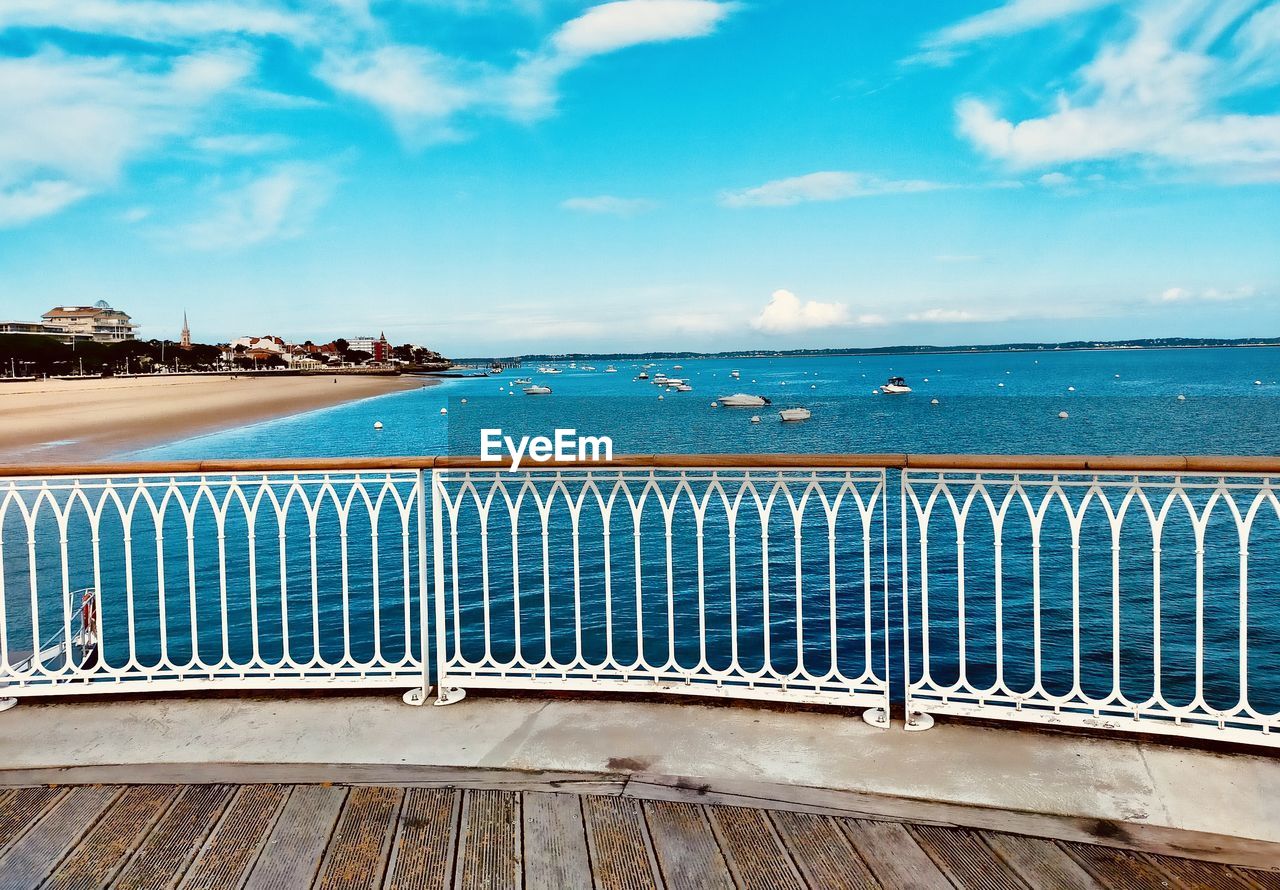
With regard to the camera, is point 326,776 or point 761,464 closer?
point 326,776

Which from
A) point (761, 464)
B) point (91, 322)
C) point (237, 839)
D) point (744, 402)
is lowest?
point (744, 402)

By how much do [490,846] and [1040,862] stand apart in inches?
62.7

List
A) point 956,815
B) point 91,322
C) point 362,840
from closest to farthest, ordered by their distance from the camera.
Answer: point 362,840, point 956,815, point 91,322

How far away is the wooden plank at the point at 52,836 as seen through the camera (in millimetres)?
2365

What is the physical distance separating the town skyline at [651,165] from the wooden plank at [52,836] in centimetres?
1522

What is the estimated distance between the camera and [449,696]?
→ 12.3 feet

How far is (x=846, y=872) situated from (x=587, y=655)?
904 centimetres

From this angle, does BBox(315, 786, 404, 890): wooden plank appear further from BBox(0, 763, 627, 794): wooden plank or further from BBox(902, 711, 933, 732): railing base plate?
BBox(902, 711, 933, 732): railing base plate

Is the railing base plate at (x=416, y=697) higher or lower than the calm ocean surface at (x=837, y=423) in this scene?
higher

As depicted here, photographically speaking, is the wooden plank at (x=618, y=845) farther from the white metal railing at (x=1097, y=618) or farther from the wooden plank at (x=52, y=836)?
the wooden plank at (x=52, y=836)

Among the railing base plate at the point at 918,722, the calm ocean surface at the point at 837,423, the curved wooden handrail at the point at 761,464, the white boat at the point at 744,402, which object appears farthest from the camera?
the white boat at the point at 744,402

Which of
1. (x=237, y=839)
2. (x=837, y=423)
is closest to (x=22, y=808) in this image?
(x=237, y=839)

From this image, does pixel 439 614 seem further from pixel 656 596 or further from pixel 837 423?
pixel 837 423

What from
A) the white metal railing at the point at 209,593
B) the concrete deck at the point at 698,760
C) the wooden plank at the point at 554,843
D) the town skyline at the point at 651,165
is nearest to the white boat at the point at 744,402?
the town skyline at the point at 651,165
